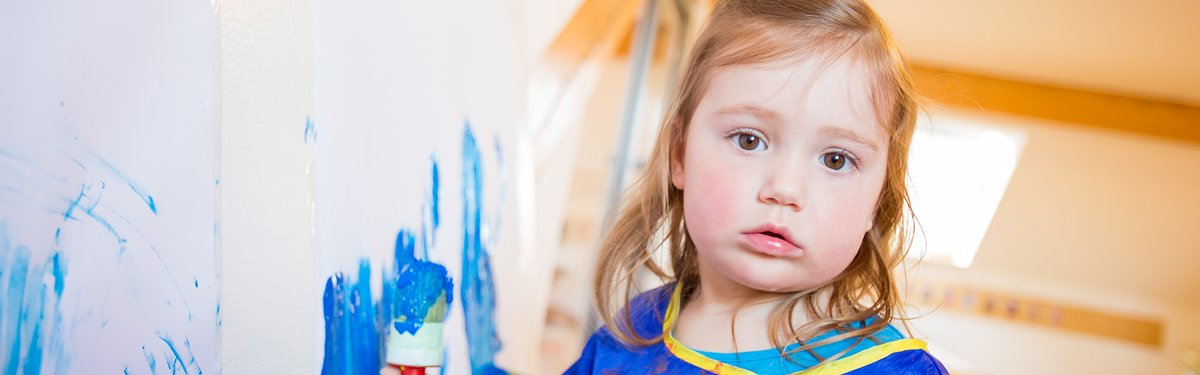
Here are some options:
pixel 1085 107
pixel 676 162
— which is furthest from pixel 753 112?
pixel 1085 107

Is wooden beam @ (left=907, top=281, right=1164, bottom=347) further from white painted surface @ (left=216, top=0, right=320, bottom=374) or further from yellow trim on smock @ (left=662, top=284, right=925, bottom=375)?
white painted surface @ (left=216, top=0, right=320, bottom=374)

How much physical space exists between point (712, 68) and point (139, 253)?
597 millimetres

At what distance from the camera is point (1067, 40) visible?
4.33 metres

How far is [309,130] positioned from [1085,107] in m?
5.11

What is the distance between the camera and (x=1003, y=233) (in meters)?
6.01

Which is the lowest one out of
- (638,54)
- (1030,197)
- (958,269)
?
(958,269)

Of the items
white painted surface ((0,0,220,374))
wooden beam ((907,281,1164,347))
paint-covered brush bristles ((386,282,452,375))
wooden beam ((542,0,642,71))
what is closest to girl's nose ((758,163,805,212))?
paint-covered brush bristles ((386,282,452,375))

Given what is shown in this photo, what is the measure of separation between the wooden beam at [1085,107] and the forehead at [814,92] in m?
4.35

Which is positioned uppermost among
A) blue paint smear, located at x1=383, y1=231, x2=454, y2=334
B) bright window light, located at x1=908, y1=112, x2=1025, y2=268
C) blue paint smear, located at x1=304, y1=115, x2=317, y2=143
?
bright window light, located at x1=908, y1=112, x2=1025, y2=268

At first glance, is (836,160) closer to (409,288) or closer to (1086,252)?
(409,288)

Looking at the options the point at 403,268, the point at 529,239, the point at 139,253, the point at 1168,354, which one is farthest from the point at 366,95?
the point at 1168,354

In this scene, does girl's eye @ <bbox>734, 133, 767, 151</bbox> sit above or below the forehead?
below

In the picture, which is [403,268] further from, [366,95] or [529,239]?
[529,239]

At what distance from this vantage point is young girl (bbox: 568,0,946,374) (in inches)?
36.3
